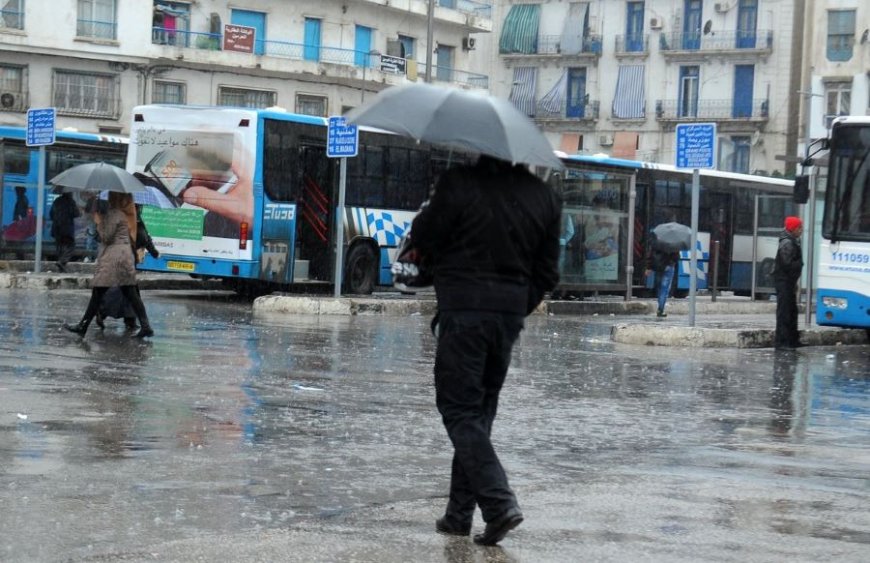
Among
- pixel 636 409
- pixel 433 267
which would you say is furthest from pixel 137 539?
pixel 636 409

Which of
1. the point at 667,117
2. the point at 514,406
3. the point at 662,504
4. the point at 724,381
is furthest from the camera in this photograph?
the point at 667,117

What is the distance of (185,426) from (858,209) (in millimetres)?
13241

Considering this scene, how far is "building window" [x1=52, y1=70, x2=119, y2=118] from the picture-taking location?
51938 mm

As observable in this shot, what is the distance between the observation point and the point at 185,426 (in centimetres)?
989

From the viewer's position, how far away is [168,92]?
54.0 metres

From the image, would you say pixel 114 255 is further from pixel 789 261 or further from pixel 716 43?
pixel 716 43

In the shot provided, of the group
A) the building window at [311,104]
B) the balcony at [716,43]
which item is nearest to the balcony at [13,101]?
the building window at [311,104]

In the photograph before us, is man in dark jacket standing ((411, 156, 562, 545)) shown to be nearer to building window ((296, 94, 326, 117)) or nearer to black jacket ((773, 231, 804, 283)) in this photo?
black jacket ((773, 231, 804, 283))

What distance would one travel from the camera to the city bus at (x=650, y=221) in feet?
97.2

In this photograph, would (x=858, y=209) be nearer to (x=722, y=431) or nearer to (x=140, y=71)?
(x=722, y=431)

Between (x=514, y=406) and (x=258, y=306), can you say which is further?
(x=258, y=306)

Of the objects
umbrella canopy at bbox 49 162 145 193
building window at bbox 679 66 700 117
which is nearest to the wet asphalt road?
umbrella canopy at bbox 49 162 145 193

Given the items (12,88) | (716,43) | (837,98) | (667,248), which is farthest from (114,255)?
(716,43)

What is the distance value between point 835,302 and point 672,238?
25.2 ft
